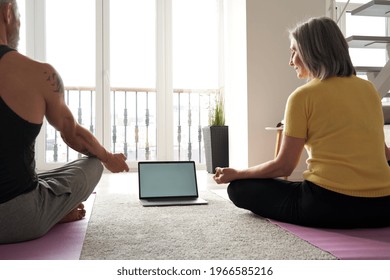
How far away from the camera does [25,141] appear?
1.34m

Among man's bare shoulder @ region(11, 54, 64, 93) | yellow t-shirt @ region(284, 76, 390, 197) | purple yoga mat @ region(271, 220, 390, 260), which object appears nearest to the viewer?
purple yoga mat @ region(271, 220, 390, 260)

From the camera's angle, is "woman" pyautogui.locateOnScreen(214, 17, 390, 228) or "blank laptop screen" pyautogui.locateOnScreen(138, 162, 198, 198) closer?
"woman" pyautogui.locateOnScreen(214, 17, 390, 228)

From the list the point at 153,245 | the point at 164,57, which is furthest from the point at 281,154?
the point at 164,57

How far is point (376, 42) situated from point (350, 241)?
103 inches

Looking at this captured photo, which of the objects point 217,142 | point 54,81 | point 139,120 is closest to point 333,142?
point 54,81

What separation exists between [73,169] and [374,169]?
1.12m

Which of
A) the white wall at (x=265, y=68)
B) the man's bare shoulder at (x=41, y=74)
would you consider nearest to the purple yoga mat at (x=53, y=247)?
the man's bare shoulder at (x=41, y=74)

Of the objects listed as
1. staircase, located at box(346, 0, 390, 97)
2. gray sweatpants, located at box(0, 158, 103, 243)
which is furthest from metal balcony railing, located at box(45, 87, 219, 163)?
gray sweatpants, located at box(0, 158, 103, 243)

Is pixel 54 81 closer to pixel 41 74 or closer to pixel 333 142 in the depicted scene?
pixel 41 74

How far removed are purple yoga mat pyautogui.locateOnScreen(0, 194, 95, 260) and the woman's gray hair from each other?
107cm

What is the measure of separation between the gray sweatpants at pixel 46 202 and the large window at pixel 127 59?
Answer: 3109 mm

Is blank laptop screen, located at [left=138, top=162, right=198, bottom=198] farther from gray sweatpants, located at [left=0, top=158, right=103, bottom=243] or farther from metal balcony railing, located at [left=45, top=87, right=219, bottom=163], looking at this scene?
metal balcony railing, located at [left=45, top=87, right=219, bottom=163]

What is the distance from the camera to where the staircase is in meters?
3.32

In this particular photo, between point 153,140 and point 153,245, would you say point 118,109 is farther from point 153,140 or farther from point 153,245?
point 153,245
